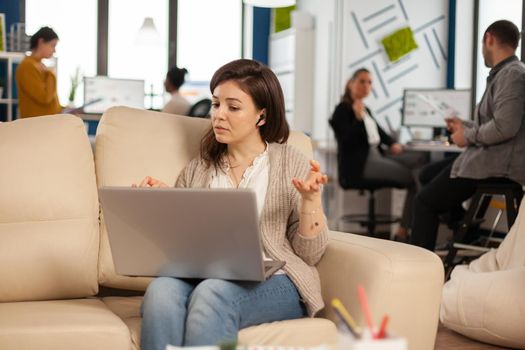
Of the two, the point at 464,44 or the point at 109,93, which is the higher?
the point at 464,44

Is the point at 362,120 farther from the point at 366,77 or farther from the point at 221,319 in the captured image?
the point at 221,319

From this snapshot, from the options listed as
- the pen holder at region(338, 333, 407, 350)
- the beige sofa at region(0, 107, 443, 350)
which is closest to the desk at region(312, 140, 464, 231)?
the beige sofa at region(0, 107, 443, 350)

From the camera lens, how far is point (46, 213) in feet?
7.61

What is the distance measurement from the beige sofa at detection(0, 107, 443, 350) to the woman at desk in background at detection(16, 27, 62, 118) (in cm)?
379

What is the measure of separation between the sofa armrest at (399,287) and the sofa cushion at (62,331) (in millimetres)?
584

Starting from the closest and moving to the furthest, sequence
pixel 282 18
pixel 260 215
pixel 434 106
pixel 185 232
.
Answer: pixel 185 232 < pixel 260 215 < pixel 434 106 < pixel 282 18

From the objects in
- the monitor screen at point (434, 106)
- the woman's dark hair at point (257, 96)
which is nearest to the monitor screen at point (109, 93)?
the monitor screen at point (434, 106)

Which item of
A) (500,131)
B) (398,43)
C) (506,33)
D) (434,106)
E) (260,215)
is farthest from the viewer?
(398,43)

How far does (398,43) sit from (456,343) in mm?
4448

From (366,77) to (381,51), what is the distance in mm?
1247

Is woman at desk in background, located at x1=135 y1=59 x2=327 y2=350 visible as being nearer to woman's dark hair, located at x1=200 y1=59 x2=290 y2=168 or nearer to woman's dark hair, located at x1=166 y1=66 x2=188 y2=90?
woman's dark hair, located at x1=200 y1=59 x2=290 y2=168

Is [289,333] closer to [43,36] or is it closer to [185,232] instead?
[185,232]

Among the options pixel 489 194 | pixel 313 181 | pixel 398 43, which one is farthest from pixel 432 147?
pixel 313 181

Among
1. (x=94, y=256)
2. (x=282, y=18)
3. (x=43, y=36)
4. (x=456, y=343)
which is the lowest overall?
(x=456, y=343)
